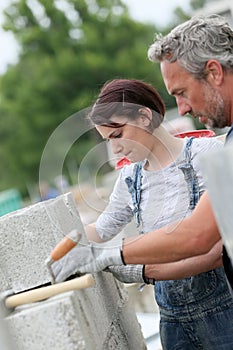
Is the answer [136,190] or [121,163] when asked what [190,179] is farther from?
[121,163]

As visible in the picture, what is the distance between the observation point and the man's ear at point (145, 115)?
7.87 feet

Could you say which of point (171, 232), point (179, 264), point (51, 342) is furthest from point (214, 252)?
point (51, 342)

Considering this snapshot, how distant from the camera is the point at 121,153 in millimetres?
2396

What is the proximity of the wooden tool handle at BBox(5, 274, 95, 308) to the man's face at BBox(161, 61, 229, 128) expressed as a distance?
0.73 metres

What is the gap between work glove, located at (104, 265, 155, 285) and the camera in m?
2.28

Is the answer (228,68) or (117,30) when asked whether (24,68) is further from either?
(228,68)

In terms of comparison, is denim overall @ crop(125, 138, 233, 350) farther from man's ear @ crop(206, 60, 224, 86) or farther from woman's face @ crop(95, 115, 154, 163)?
man's ear @ crop(206, 60, 224, 86)

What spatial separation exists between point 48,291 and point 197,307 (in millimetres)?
707

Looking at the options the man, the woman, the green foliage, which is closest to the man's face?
the man

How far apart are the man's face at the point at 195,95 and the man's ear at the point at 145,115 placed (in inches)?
7.3

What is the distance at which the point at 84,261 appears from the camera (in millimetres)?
1924

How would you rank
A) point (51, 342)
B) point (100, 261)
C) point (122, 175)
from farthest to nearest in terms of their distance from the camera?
1. point (122, 175)
2. point (100, 261)
3. point (51, 342)

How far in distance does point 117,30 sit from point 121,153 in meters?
22.1

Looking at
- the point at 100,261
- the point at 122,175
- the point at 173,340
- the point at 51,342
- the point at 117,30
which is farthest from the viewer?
the point at 117,30
